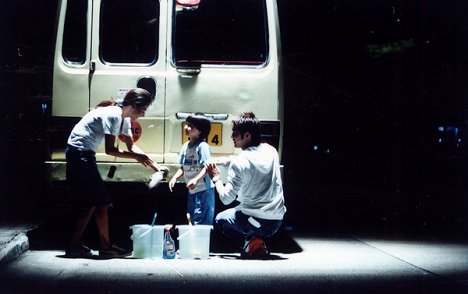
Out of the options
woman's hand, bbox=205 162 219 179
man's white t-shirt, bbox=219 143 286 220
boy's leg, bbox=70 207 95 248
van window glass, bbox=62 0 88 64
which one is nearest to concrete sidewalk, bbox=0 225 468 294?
boy's leg, bbox=70 207 95 248

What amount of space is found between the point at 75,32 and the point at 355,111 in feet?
46.2

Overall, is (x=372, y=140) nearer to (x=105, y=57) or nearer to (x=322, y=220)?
(x=322, y=220)

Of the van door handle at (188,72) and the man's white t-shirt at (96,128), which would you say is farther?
the van door handle at (188,72)

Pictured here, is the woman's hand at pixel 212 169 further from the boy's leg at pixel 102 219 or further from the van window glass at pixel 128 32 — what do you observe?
the van window glass at pixel 128 32

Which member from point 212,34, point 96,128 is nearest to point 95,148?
point 96,128

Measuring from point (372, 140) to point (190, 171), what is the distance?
15.7 meters

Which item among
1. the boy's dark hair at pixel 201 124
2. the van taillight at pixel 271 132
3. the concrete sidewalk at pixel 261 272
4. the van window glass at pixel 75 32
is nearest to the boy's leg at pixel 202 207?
the concrete sidewalk at pixel 261 272

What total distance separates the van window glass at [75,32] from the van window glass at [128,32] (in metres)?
0.19

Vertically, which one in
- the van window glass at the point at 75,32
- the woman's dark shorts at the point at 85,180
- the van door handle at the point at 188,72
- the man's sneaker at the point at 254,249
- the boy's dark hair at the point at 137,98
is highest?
the van window glass at the point at 75,32

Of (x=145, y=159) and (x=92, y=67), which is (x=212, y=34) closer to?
(x=92, y=67)

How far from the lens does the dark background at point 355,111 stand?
38.4 feet

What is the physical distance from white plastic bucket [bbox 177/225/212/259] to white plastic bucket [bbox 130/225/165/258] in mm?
203

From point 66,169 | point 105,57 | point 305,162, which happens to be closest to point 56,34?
point 105,57

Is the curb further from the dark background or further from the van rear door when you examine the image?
the dark background
